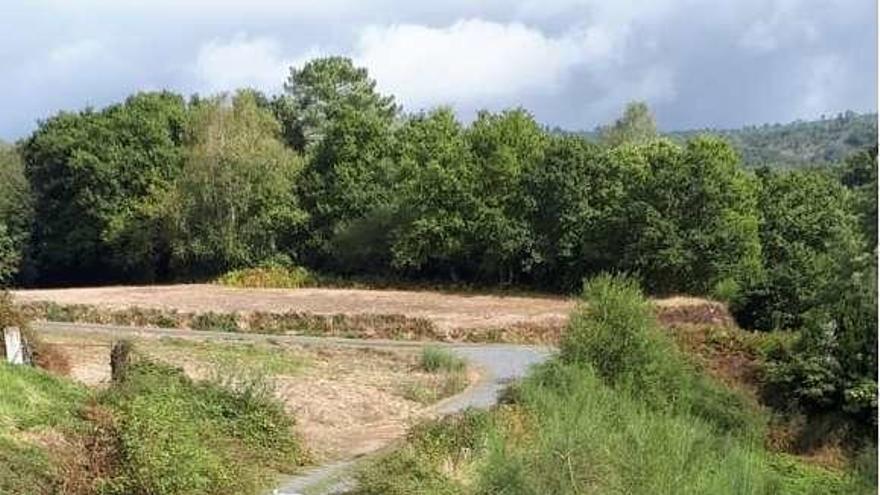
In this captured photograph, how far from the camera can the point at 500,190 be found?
5694cm

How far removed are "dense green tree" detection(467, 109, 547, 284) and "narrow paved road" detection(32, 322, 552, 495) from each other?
14337 millimetres

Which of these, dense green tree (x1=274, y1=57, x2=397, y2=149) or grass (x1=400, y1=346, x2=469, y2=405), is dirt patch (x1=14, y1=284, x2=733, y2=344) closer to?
grass (x1=400, y1=346, x2=469, y2=405)

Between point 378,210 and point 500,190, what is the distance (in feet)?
25.0

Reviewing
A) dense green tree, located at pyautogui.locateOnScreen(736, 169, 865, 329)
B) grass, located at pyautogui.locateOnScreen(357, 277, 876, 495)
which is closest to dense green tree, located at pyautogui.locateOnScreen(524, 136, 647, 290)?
dense green tree, located at pyautogui.locateOnScreen(736, 169, 865, 329)

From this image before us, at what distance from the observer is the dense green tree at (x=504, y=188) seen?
55031 millimetres

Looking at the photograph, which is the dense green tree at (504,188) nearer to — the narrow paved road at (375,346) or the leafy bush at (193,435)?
the narrow paved road at (375,346)

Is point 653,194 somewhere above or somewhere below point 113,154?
below

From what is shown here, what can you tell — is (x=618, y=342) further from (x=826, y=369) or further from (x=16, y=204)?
(x=16, y=204)

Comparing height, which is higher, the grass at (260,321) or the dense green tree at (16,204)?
the dense green tree at (16,204)

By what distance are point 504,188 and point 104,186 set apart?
25836 mm

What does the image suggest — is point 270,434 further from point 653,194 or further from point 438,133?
point 438,133

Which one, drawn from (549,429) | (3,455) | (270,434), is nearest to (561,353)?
(270,434)

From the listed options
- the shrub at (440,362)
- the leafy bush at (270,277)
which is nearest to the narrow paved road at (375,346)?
the shrub at (440,362)

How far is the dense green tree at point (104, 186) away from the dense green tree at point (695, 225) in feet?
95.8
